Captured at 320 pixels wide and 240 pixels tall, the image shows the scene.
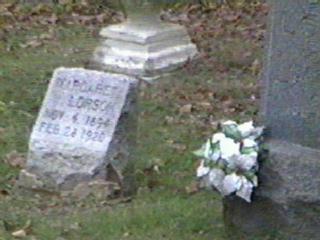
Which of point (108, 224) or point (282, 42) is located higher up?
point (282, 42)

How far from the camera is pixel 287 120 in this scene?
5.72m

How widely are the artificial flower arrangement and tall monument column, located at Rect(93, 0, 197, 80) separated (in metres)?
3.95

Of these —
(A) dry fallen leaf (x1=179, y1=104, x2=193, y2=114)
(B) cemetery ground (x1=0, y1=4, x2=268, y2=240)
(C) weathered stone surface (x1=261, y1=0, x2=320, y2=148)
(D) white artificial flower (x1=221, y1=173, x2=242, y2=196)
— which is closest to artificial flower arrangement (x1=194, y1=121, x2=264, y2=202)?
(D) white artificial flower (x1=221, y1=173, x2=242, y2=196)

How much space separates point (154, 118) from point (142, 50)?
4.72ft

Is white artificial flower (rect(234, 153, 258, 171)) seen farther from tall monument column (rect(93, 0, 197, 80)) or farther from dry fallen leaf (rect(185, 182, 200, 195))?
tall monument column (rect(93, 0, 197, 80))

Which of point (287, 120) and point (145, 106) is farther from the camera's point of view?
point (145, 106)

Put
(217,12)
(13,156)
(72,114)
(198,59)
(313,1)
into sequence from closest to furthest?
(313,1), (72,114), (13,156), (198,59), (217,12)

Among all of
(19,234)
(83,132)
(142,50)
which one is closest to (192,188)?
(83,132)

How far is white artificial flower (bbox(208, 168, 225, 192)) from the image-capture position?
18.5 feet

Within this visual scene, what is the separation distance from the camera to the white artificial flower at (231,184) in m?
5.61

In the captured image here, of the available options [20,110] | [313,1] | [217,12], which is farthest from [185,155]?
[217,12]

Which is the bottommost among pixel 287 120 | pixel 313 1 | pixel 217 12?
pixel 217 12

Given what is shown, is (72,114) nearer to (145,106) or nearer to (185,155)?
(185,155)

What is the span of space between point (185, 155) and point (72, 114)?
0.94 meters
